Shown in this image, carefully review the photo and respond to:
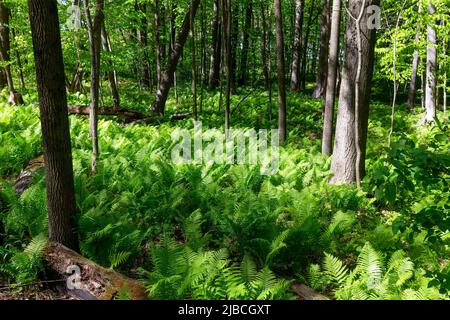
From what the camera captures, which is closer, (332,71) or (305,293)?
(305,293)

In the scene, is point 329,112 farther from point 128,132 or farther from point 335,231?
point 128,132

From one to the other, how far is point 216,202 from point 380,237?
234cm

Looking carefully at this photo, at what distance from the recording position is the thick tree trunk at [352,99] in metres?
6.48

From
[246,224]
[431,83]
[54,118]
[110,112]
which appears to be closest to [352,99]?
[246,224]

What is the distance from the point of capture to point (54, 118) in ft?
11.8

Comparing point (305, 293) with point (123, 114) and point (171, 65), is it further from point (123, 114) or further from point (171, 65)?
point (171, 65)

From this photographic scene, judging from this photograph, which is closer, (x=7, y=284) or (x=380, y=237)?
(x=7, y=284)

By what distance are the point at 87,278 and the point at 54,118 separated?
1550 millimetres

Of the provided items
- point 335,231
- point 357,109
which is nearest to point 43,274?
point 335,231

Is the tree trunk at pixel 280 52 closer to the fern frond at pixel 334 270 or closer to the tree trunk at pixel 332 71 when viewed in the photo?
the tree trunk at pixel 332 71

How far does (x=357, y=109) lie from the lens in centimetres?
666

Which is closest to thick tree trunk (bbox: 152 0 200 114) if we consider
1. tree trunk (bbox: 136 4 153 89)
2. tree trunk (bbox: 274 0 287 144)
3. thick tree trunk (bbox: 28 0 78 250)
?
tree trunk (bbox: 274 0 287 144)

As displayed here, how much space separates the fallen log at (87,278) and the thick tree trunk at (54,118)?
0.80 ft
